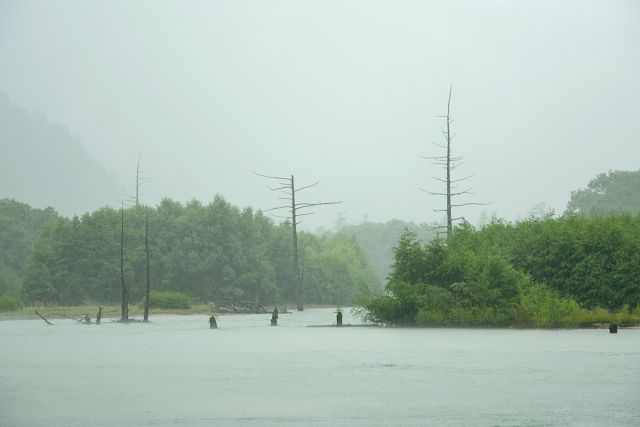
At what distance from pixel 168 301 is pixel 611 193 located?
87078 mm

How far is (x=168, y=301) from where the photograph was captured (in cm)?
8475

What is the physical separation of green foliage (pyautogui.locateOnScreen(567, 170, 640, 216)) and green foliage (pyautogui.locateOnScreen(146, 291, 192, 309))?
73.5m

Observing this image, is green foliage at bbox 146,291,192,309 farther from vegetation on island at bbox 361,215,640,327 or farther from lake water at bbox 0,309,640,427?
lake water at bbox 0,309,640,427

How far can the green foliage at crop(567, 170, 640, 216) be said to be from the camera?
142125 mm

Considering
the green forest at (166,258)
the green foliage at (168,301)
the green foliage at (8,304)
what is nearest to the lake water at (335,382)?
the green foliage at (8,304)

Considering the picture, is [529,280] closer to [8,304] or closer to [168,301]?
[8,304]

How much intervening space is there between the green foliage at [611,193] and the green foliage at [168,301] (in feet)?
241

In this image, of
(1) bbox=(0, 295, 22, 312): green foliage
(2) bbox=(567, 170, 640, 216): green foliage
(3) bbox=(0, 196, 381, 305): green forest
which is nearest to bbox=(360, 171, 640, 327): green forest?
(1) bbox=(0, 295, 22, 312): green foliage

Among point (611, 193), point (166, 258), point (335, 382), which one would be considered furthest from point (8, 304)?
point (611, 193)

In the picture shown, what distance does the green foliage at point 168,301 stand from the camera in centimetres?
8362

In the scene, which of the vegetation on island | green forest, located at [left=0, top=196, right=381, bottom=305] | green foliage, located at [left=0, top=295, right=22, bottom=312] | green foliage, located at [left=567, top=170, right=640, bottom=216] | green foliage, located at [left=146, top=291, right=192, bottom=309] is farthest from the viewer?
green foliage, located at [left=567, top=170, right=640, bottom=216]

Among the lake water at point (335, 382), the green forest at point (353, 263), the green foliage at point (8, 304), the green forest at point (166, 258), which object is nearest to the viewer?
the lake water at point (335, 382)

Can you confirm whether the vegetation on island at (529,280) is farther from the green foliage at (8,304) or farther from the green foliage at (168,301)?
the green foliage at (168,301)

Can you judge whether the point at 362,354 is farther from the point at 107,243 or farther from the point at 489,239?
the point at 107,243
